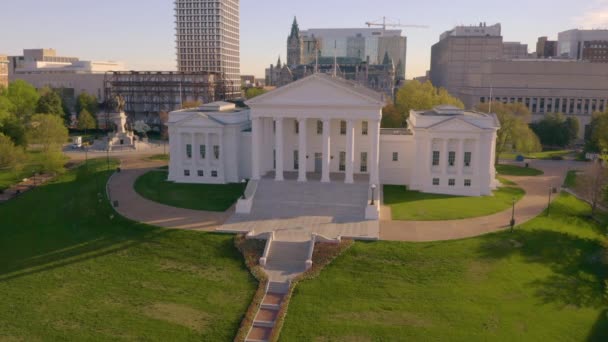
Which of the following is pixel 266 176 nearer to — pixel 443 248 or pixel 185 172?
pixel 185 172

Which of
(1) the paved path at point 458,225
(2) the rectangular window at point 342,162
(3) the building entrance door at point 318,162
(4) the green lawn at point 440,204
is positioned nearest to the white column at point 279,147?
(3) the building entrance door at point 318,162

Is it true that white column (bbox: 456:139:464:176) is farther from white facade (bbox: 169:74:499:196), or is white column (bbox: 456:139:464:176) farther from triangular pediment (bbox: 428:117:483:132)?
triangular pediment (bbox: 428:117:483:132)

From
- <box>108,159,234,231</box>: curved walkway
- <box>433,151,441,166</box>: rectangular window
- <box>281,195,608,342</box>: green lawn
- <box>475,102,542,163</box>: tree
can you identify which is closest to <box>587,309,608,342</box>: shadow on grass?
<box>281,195,608,342</box>: green lawn

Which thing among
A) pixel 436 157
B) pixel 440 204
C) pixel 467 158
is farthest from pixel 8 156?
pixel 467 158

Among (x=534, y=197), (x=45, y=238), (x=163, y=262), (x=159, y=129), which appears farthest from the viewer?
(x=159, y=129)

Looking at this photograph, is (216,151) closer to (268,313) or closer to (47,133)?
(47,133)

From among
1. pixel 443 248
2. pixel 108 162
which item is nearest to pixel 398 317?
pixel 443 248
